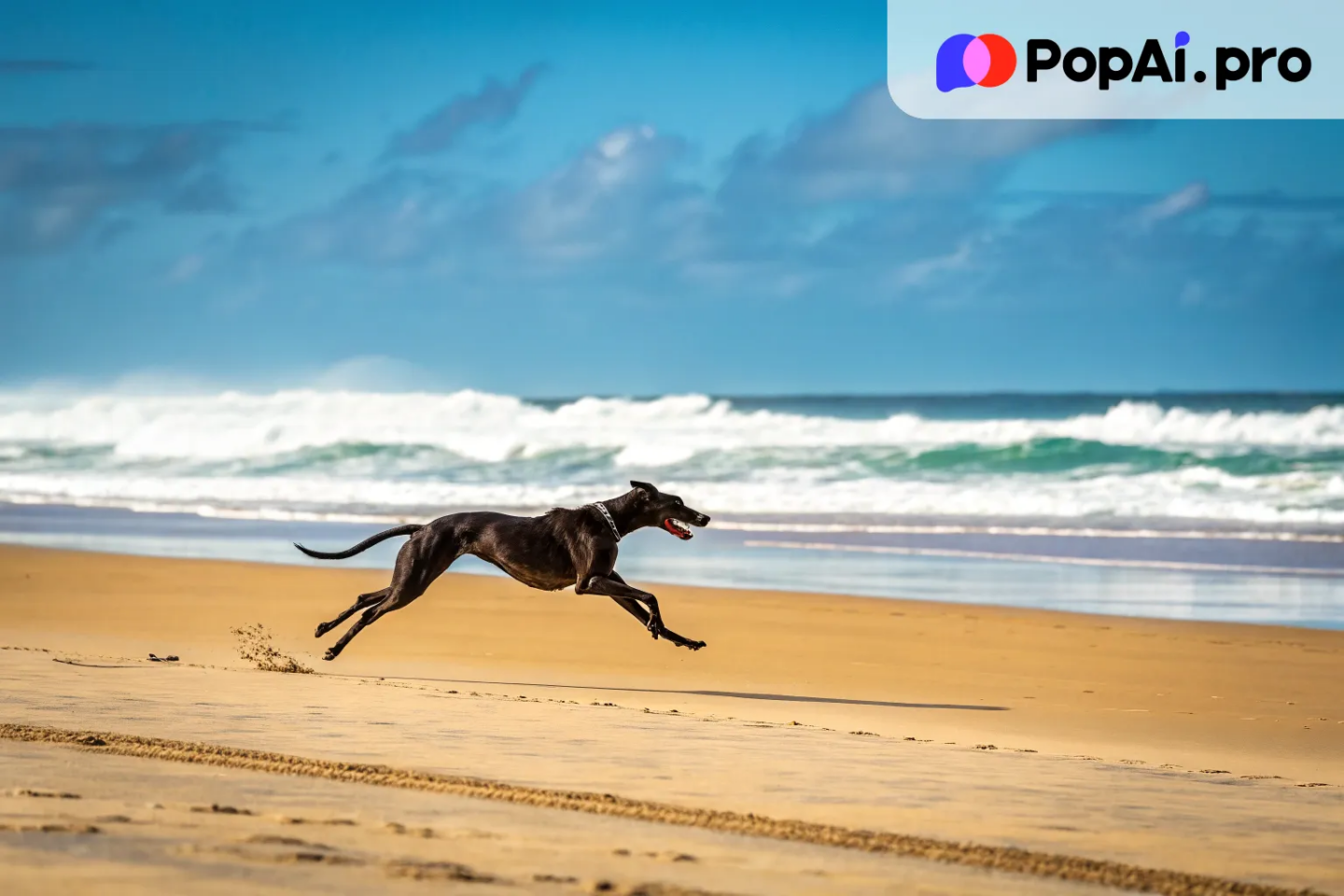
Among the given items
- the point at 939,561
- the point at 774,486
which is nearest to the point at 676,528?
the point at 939,561

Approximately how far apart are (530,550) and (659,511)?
2.75ft

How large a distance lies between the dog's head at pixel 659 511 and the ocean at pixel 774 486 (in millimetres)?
5088

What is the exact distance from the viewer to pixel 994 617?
12867mm

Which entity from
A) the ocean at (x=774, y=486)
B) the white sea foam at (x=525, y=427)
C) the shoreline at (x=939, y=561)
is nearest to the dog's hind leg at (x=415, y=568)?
the shoreline at (x=939, y=561)

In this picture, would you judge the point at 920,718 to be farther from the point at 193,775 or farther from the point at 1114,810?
the point at 193,775

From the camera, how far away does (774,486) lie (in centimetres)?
2816

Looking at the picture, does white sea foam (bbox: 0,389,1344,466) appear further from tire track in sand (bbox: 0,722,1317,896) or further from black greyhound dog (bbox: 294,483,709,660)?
tire track in sand (bbox: 0,722,1317,896)

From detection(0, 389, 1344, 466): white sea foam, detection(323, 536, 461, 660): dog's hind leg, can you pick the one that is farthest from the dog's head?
detection(0, 389, 1344, 466): white sea foam

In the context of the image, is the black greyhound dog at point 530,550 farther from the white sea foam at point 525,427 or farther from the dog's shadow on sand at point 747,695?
the white sea foam at point 525,427

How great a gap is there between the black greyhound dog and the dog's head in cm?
1

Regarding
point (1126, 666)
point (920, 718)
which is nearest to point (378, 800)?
point (920, 718)

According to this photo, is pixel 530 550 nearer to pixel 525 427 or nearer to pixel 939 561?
pixel 939 561

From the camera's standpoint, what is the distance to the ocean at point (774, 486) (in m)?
16.5

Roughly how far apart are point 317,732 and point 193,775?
1.06 meters
